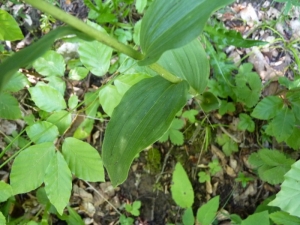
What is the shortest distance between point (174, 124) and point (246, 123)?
0.35 m

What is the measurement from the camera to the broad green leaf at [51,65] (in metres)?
1.53

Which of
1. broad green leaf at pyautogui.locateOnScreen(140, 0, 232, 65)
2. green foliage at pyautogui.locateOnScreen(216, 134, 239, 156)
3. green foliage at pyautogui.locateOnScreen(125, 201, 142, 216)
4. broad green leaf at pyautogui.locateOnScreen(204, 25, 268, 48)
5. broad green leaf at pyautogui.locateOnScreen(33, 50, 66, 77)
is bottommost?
green foliage at pyautogui.locateOnScreen(125, 201, 142, 216)

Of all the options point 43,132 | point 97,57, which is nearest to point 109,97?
point 97,57

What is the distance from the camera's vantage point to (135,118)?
134 centimetres

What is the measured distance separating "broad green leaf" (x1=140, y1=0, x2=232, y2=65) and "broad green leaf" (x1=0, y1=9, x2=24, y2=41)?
1.60ft

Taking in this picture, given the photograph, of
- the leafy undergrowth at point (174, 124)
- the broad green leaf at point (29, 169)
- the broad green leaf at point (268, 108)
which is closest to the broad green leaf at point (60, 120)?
the leafy undergrowth at point (174, 124)

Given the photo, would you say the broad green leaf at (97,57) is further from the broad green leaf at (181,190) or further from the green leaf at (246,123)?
the green leaf at (246,123)

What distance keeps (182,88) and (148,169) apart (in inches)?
30.7

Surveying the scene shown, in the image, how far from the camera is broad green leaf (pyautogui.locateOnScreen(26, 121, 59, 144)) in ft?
4.60

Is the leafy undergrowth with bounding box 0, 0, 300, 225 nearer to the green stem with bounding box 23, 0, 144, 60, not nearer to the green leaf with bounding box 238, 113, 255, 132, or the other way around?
the green leaf with bounding box 238, 113, 255, 132

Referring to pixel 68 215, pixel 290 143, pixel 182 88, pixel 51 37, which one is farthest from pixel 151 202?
pixel 51 37

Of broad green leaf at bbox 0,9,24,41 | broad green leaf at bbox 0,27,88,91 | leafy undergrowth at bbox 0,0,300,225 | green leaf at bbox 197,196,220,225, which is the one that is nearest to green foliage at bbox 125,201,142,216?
leafy undergrowth at bbox 0,0,300,225

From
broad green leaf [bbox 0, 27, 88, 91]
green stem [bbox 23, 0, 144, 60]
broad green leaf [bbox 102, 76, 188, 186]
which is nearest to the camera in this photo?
broad green leaf [bbox 0, 27, 88, 91]

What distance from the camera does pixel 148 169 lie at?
1972 millimetres
